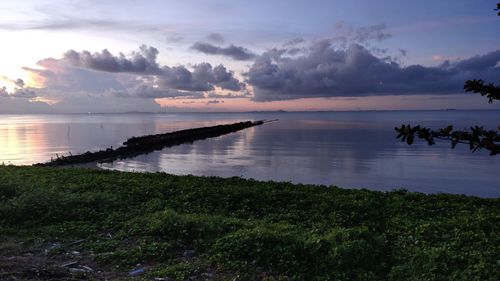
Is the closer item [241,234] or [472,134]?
[472,134]

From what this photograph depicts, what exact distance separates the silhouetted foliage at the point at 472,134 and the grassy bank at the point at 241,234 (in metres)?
3.27

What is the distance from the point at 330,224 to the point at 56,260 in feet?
17.1

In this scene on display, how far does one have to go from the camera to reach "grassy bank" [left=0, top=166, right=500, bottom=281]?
21.1ft

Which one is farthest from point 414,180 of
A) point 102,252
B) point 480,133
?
point 480,133

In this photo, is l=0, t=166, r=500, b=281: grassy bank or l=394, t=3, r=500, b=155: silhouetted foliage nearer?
l=394, t=3, r=500, b=155: silhouetted foliage

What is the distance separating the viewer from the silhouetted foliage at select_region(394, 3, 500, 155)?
11.2 ft

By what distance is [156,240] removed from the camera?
25.6ft

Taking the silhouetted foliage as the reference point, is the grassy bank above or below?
below

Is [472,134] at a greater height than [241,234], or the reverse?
[472,134]

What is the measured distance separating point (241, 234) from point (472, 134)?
15.6 ft

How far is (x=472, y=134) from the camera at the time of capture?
347 cm

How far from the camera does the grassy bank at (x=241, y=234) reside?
6.45 meters

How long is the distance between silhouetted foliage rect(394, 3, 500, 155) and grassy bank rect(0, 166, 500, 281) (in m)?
3.27

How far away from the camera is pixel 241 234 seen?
745cm
